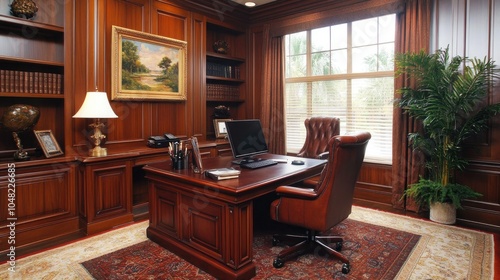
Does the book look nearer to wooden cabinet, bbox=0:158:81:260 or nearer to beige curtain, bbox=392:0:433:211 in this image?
wooden cabinet, bbox=0:158:81:260

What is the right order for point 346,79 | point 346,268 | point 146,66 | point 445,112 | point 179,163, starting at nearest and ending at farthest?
point 346,268
point 179,163
point 445,112
point 146,66
point 346,79

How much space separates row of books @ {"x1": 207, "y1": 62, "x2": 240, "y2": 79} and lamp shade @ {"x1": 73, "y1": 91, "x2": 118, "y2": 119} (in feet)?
7.13

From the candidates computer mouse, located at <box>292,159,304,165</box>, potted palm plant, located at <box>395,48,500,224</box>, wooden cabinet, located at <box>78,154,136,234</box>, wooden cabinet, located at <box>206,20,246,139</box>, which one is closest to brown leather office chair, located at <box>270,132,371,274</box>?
computer mouse, located at <box>292,159,304,165</box>

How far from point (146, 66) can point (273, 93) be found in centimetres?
207

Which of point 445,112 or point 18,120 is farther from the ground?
point 445,112

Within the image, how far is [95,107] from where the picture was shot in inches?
126

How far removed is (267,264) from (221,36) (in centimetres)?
411

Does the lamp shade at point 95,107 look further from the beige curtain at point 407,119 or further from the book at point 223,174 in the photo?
the beige curtain at point 407,119

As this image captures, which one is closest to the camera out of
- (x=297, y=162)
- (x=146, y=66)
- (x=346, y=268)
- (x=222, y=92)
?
(x=346, y=268)

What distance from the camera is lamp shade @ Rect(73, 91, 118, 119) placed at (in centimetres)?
315


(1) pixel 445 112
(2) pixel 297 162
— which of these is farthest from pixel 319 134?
(1) pixel 445 112

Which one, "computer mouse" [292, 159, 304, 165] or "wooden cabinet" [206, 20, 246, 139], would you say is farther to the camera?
"wooden cabinet" [206, 20, 246, 139]

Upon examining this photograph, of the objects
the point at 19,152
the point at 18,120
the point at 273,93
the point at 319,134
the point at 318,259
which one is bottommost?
the point at 318,259

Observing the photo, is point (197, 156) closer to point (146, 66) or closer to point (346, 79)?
point (146, 66)
